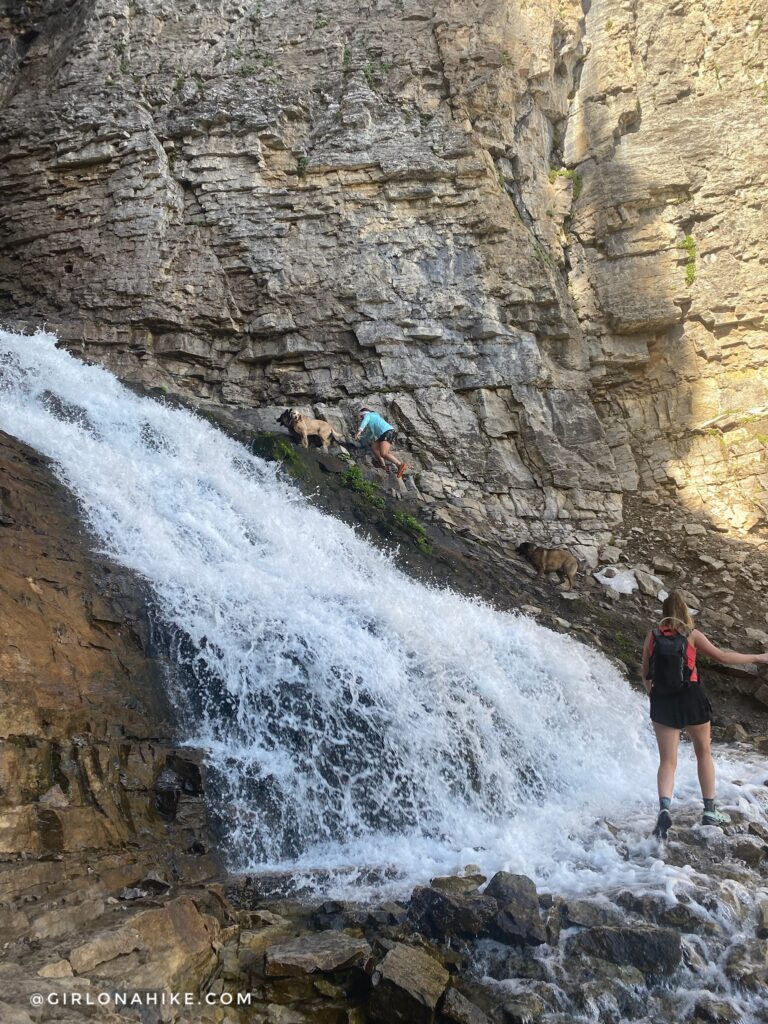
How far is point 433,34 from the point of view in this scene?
59.9ft

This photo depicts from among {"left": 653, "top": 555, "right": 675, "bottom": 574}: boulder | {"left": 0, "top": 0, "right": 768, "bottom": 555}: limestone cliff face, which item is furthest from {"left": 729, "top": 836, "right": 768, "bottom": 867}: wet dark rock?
{"left": 0, "top": 0, "right": 768, "bottom": 555}: limestone cliff face

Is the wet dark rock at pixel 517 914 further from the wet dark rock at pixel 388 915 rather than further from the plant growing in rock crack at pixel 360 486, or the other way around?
the plant growing in rock crack at pixel 360 486

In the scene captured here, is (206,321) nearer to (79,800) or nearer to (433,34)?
(433,34)

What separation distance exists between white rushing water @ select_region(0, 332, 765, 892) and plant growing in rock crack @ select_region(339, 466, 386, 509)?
137 cm

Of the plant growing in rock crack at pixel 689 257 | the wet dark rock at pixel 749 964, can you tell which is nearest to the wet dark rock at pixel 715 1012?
the wet dark rock at pixel 749 964

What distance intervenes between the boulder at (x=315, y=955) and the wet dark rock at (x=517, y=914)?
2.52ft

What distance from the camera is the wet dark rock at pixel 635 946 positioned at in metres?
3.93

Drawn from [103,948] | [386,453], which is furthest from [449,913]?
[386,453]

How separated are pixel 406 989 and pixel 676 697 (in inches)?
114

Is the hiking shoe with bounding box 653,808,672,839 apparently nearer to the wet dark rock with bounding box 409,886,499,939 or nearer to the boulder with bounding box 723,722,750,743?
the wet dark rock with bounding box 409,886,499,939

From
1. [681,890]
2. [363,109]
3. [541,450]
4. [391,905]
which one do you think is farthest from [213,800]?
[363,109]

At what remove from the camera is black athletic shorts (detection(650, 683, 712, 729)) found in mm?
5395

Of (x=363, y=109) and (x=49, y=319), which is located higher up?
(x=363, y=109)

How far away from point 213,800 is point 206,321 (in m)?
12.2
